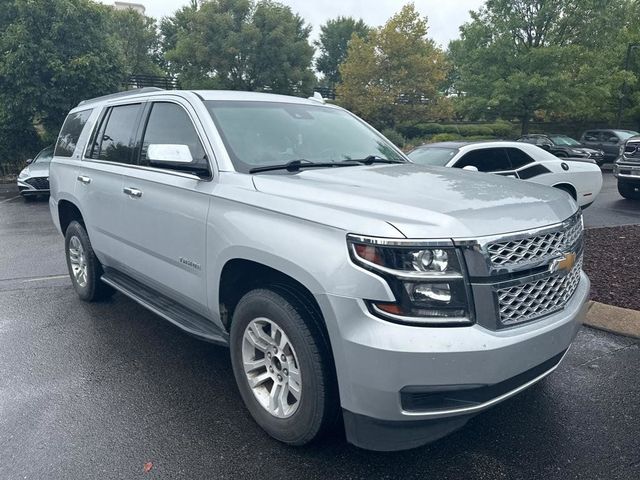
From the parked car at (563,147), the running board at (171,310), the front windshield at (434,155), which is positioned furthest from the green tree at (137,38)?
the running board at (171,310)

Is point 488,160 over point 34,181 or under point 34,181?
over

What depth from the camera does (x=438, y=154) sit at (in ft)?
27.0

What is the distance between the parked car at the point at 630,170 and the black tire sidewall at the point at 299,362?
11594mm

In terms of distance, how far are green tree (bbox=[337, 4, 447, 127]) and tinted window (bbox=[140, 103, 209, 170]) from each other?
78.2 ft

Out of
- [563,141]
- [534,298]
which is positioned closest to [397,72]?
[563,141]

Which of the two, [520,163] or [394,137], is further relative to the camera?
[394,137]

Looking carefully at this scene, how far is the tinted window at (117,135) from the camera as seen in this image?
13.5 feet

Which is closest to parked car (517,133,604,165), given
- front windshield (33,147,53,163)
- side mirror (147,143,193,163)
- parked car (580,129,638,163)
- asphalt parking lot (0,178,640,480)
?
parked car (580,129,638,163)

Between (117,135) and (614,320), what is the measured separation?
4.60 m

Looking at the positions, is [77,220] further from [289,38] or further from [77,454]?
[289,38]

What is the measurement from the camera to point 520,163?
8633 millimetres

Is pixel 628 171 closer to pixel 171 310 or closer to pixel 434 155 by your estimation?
pixel 434 155

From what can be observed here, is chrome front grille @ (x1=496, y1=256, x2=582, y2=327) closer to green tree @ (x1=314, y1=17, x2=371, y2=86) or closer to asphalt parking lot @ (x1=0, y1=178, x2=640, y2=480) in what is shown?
asphalt parking lot @ (x1=0, y1=178, x2=640, y2=480)

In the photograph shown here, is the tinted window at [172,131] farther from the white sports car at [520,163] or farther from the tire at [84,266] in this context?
the white sports car at [520,163]
